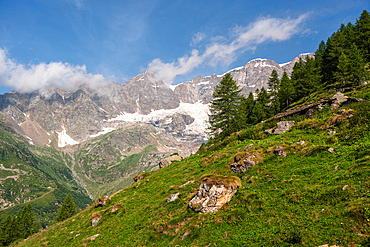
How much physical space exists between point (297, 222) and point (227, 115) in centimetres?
3388

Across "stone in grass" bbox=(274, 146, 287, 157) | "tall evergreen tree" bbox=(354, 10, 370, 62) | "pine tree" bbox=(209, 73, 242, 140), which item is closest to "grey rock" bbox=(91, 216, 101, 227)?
"stone in grass" bbox=(274, 146, 287, 157)

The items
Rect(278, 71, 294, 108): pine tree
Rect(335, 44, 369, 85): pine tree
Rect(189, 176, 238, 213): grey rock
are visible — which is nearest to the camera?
Rect(189, 176, 238, 213): grey rock

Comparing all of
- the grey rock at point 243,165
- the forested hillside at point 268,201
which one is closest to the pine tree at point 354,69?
the forested hillside at point 268,201

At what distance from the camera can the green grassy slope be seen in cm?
747

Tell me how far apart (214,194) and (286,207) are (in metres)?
4.39

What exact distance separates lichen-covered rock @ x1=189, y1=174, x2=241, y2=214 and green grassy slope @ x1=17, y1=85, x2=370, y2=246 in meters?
0.45

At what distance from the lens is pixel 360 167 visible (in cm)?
954

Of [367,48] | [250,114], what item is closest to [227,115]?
[250,114]

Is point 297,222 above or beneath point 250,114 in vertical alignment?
beneath

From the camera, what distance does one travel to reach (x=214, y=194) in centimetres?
1214

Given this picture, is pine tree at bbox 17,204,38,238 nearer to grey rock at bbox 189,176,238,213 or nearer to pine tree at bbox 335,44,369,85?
grey rock at bbox 189,176,238,213

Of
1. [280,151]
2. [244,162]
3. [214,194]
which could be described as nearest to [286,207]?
[214,194]

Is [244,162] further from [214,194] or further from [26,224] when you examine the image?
[26,224]

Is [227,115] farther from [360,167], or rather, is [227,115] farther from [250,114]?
[360,167]
